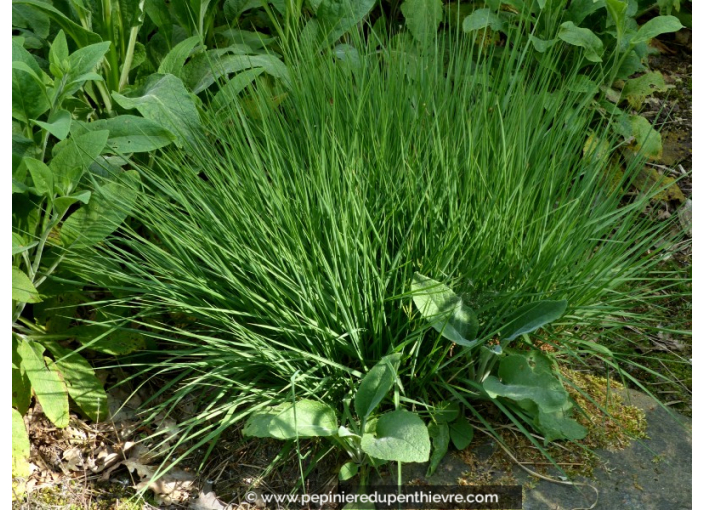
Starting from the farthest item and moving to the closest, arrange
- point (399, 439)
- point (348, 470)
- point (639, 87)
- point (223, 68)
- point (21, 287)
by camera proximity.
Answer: point (639, 87) < point (223, 68) < point (21, 287) < point (348, 470) < point (399, 439)

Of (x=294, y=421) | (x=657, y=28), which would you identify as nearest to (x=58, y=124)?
(x=294, y=421)

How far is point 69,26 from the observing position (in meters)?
1.94

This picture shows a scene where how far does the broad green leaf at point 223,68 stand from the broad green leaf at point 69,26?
0.30 meters

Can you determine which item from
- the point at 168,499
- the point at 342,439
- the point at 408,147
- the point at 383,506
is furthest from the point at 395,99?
the point at 168,499

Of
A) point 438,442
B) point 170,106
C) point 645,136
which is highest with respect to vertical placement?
point 170,106

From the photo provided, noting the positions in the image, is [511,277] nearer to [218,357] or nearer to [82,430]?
[218,357]

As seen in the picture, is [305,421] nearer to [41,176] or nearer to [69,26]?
[41,176]

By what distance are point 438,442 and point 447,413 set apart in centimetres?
8

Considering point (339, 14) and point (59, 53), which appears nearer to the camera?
point (59, 53)

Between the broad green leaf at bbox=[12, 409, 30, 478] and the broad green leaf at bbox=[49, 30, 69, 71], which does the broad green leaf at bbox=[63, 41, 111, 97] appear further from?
the broad green leaf at bbox=[12, 409, 30, 478]

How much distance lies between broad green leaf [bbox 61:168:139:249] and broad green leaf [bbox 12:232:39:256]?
9cm

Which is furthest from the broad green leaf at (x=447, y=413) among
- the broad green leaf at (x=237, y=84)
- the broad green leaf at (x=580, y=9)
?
the broad green leaf at (x=580, y=9)

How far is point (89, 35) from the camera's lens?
1.94 meters

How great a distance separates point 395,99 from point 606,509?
3.71 feet
